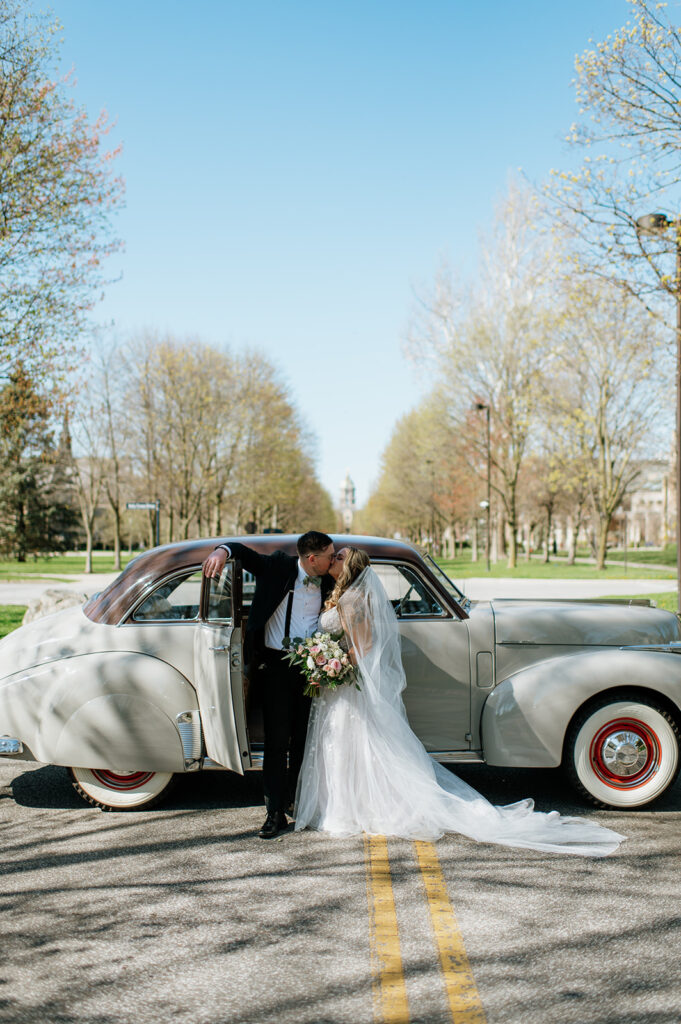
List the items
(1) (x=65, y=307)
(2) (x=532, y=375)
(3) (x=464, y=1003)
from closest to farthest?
1. (3) (x=464, y=1003)
2. (1) (x=65, y=307)
3. (2) (x=532, y=375)

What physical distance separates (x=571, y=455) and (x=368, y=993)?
119 feet

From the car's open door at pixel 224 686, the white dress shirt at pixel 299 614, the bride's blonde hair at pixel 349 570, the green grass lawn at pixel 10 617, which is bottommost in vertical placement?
the green grass lawn at pixel 10 617

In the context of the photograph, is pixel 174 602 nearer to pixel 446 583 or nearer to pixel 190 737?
pixel 190 737

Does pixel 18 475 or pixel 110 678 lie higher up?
pixel 18 475

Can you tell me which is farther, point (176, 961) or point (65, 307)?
point (65, 307)

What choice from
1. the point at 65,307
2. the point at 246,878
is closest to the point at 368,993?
the point at 246,878

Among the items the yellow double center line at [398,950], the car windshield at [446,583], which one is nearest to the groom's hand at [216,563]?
the car windshield at [446,583]

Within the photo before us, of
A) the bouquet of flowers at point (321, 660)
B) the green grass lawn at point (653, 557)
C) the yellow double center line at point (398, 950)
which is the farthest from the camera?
the green grass lawn at point (653, 557)

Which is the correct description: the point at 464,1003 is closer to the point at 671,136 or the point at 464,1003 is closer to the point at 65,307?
the point at 671,136

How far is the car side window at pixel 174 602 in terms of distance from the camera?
554 centimetres

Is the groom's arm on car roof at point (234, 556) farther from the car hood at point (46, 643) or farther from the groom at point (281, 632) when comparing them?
the car hood at point (46, 643)

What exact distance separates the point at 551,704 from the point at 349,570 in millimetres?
1577

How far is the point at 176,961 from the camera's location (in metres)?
3.43

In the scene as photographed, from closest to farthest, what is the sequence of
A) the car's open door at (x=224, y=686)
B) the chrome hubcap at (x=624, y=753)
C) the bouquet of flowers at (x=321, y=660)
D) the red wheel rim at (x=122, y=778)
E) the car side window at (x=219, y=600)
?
Answer: 1. the car's open door at (x=224, y=686)
2. the bouquet of flowers at (x=321, y=660)
3. the car side window at (x=219, y=600)
4. the chrome hubcap at (x=624, y=753)
5. the red wheel rim at (x=122, y=778)
